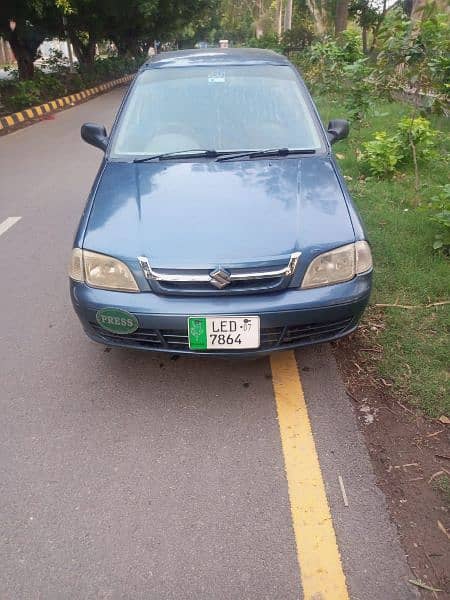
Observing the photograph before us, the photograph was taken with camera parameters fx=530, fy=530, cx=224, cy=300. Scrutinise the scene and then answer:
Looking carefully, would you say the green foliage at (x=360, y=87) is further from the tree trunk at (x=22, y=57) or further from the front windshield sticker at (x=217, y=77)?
the tree trunk at (x=22, y=57)

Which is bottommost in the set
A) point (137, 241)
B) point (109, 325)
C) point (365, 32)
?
point (365, 32)

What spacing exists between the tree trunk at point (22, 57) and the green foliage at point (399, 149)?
45.8ft

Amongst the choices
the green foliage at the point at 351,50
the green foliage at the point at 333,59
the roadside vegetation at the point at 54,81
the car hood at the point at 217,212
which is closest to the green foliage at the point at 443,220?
the car hood at the point at 217,212

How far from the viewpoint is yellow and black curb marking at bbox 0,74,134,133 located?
41.9 feet

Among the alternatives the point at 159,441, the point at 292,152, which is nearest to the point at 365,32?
the point at 292,152

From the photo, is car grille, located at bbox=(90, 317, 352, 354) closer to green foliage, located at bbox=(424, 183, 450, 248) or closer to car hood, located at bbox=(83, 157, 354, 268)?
car hood, located at bbox=(83, 157, 354, 268)

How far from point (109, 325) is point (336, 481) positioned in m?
1.28

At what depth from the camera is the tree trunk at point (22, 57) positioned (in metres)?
16.2

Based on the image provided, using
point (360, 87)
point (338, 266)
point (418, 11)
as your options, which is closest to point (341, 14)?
point (360, 87)

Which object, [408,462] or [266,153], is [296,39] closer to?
[266,153]

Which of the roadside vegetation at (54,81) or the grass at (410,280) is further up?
the grass at (410,280)

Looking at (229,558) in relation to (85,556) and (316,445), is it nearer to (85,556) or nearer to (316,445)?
(85,556)

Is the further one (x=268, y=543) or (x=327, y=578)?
(x=268, y=543)

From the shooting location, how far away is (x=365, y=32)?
2623cm
